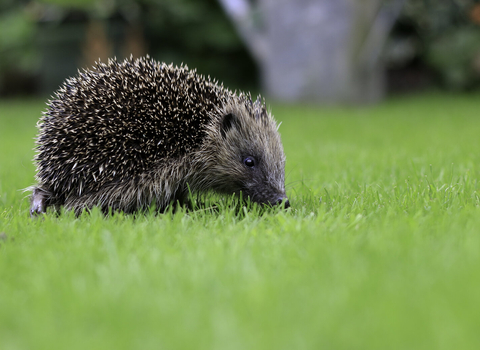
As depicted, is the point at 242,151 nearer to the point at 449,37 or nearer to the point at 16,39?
the point at 449,37

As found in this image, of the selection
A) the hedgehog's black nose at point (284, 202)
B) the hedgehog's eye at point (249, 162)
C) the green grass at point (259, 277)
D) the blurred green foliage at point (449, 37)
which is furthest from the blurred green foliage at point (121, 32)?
the green grass at point (259, 277)

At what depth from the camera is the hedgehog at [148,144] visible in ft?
16.2

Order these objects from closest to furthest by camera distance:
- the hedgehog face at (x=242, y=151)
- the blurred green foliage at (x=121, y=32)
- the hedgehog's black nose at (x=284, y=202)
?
the hedgehog's black nose at (x=284, y=202) < the hedgehog face at (x=242, y=151) < the blurred green foliage at (x=121, y=32)

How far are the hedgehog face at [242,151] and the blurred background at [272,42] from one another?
1120cm

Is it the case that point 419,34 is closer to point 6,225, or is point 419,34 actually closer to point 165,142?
point 165,142

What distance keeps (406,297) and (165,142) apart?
3.05m

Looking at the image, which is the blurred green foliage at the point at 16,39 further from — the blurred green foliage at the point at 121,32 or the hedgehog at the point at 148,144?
the hedgehog at the point at 148,144

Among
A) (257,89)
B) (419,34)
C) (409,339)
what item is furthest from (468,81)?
(409,339)

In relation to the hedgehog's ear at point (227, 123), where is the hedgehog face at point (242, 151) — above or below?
below

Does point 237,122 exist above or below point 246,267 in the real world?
above

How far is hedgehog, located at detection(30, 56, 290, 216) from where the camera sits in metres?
4.93

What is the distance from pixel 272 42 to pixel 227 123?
12.2 meters

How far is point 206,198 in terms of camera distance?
606 cm

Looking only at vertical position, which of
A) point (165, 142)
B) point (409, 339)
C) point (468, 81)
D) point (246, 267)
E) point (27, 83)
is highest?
point (27, 83)
